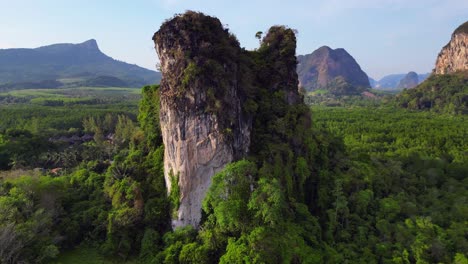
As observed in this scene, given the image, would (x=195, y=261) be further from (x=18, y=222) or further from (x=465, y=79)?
(x=465, y=79)

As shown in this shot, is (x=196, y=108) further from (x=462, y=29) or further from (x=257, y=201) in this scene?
(x=462, y=29)

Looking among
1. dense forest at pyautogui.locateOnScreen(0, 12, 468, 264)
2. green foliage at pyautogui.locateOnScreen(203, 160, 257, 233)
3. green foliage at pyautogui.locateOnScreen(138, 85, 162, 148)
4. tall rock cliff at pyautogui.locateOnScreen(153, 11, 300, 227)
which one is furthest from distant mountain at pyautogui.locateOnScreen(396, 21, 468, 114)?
green foliage at pyautogui.locateOnScreen(203, 160, 257, 233)

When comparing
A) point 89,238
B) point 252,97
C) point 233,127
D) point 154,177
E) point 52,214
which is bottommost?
point 89,238

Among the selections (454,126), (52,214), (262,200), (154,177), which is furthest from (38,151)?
(454,126)

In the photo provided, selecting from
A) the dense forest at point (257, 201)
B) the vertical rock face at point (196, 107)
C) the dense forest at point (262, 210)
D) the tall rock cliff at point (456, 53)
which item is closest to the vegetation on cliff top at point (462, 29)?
the tall rock cliff at point (456, 53)

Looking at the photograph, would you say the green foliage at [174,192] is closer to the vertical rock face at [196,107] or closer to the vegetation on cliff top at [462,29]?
the vertical rock face at [196,107]

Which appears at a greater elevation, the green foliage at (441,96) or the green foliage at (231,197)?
the green foliage at (441,96)

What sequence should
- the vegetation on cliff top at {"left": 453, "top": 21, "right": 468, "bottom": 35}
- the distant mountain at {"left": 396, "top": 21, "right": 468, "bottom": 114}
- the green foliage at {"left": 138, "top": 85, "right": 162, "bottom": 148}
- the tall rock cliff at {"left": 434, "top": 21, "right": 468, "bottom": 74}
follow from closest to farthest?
the green foliage at {"left": 138, "top": 85, "right": 162, "bottom": 148} → the distant mountain at {"left": 396, "top": 21, "right": 468, "bottom": 114} → the tall rock cliff at {"left": 434, "top": 21, "right": 468, "bottom": 74} → the vegetation on cliff top at {"left": 453, "top": 21, "right": 468, "bottom": 35}

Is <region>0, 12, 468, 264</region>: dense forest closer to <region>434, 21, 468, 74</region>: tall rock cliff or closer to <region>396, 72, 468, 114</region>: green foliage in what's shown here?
<region>396, 72, 468, 114</region>: green foliage

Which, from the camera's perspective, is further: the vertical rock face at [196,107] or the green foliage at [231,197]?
the vertical rock face at [196,107]
